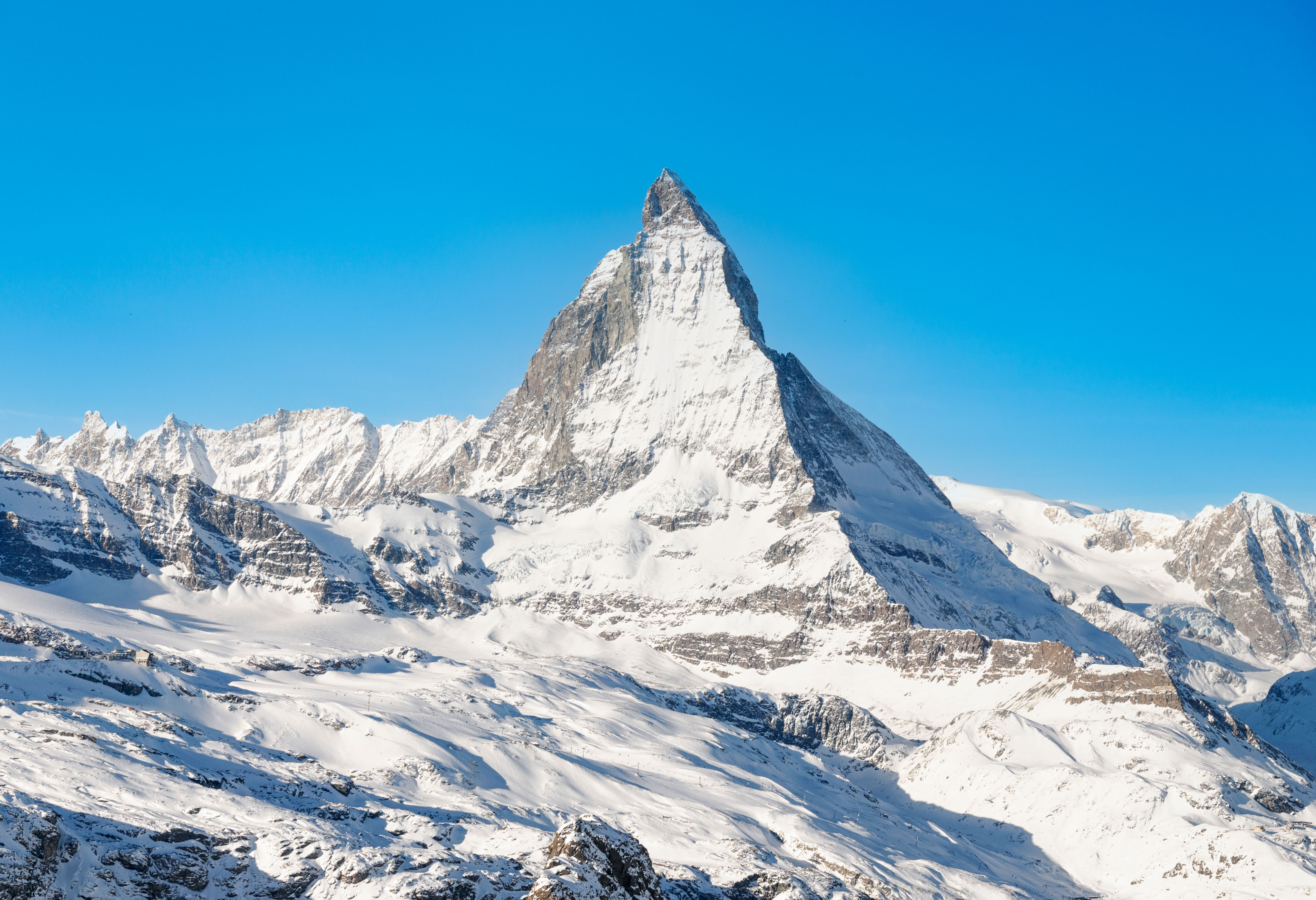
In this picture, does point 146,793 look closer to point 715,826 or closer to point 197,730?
point 197,730

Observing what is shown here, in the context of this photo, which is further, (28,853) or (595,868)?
(28,853)

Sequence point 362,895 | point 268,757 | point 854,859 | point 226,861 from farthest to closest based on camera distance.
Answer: point 854,859
point 268,757
point 226,861
point 362,895

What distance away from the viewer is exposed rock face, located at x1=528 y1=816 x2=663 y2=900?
57938 mm

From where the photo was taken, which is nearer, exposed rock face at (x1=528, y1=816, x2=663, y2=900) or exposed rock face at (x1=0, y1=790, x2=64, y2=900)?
exposed rock face at (x1=528, y1=816, x2=663, y2=900)

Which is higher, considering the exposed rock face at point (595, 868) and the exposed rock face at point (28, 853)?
the exposed rock face at point (595, 868)

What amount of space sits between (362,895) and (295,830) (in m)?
19.0

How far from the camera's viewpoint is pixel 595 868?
6103cm

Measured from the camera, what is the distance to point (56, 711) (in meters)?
152

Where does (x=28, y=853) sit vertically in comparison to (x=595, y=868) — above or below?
below

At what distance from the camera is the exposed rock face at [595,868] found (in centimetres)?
5794

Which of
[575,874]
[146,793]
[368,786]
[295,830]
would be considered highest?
[575,874]

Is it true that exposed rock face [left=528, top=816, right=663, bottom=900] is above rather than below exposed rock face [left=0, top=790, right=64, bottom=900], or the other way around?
above

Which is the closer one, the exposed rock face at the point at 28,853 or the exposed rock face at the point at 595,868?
the exposed rock face at the point at 595,868

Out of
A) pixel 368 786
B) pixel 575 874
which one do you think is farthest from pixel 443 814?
pixel 575 874
